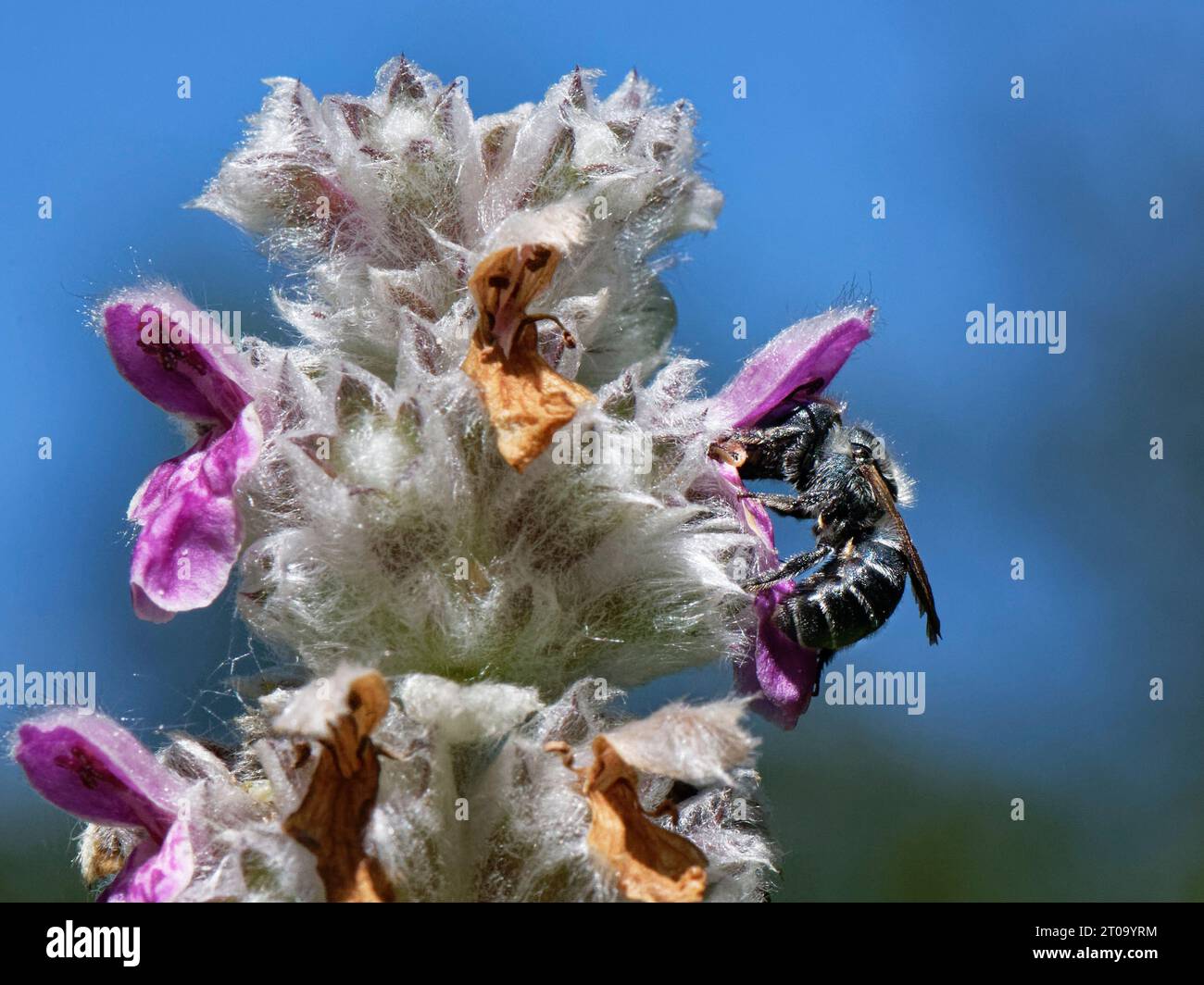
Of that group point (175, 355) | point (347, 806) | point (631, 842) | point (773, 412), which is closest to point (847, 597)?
point (773, 412)

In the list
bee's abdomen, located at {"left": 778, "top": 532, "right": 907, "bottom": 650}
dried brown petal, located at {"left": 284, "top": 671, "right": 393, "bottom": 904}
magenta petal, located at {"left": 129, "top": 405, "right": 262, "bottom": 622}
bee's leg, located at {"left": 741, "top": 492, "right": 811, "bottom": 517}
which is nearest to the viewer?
dried brown petal, located at {"left": 284, "top": 671, "right": 393, "bottom": 904}

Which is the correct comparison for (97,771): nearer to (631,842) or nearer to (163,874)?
(163,874)

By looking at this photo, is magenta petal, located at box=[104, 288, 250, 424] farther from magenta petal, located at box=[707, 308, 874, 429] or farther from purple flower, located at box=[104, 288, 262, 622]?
magenta petal, located at box=[707, 308, 874, 429]

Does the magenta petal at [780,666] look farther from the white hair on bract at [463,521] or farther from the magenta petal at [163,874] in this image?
the magenta petal at [163,874]

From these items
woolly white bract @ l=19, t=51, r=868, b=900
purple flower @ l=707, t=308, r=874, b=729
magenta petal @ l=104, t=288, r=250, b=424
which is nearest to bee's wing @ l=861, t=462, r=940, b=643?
purple flower @ l=707, t=308, r=874, b=729

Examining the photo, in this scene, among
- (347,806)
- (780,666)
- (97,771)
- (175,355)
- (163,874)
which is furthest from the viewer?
(780,666)

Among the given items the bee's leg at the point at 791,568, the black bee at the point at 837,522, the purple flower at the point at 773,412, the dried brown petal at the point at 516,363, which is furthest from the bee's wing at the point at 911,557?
the dried brown petal at the point at 516,363

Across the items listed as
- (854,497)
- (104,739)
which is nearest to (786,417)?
(854,497)
